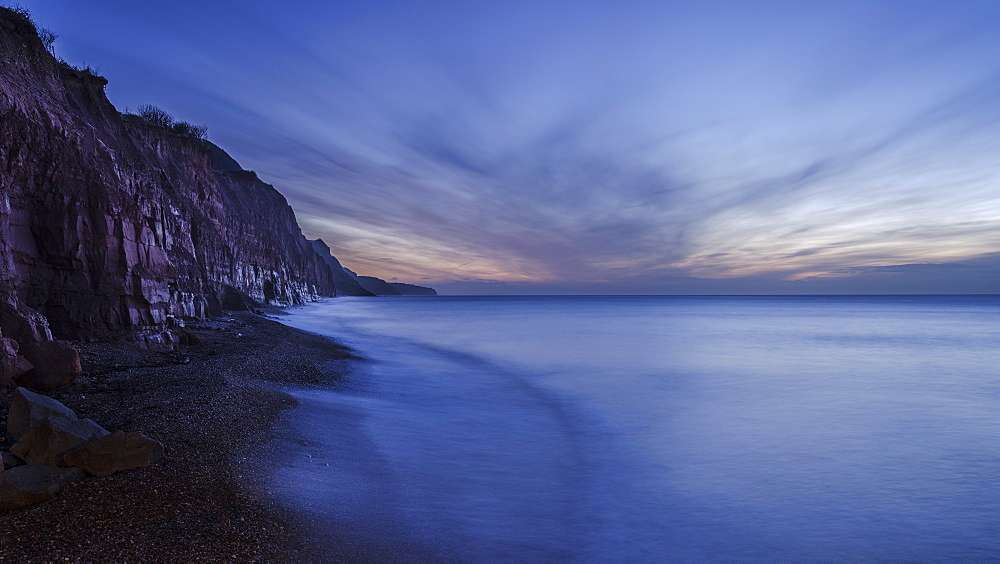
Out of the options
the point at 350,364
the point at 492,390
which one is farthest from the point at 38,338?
the point at 492,390

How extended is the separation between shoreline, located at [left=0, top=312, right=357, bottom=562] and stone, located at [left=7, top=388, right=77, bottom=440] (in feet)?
2.72

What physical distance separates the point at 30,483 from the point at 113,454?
0.58m

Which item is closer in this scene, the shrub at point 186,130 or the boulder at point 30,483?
the boulder at point 30,483

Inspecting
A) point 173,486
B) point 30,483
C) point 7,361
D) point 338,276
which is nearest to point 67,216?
point 7,361

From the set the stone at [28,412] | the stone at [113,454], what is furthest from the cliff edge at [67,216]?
the stone at [113,454]

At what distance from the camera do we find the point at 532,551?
4555mm

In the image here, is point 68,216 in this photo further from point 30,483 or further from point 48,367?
point 30,483

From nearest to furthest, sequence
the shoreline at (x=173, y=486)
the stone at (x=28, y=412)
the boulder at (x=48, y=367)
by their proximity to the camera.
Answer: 1. the shoreline at (x=173, y=486)
2. the stone at (x=28, y=412)
3. the boulder at (x=48, y=367)

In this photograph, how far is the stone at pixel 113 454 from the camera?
413 centimetres

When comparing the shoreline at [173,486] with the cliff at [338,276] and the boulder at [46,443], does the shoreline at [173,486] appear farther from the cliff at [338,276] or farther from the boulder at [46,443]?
the cliff at [338,276]

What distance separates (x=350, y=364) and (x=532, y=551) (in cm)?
1063

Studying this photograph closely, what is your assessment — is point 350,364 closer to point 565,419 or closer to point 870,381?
point 565,419

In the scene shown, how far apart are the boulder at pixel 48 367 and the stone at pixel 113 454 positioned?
364 cm

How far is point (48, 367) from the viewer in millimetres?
6688
